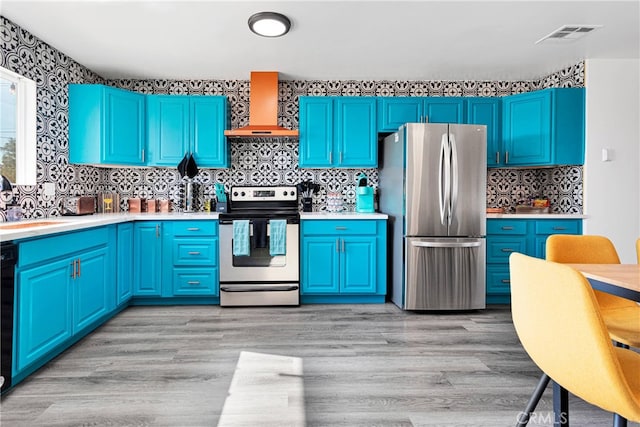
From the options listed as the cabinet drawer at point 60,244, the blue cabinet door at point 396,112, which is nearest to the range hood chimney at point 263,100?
the blue cabinet door at point 396,112

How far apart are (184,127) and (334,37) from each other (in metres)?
1.84

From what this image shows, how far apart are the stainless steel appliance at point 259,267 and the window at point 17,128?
5.25 feet

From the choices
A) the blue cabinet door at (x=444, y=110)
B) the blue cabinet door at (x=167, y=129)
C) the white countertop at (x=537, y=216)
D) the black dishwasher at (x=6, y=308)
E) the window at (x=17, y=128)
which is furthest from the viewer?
the blue cabinet door at (x=444, y=110)

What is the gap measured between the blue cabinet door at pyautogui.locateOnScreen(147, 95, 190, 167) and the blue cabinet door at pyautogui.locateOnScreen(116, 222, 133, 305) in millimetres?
835

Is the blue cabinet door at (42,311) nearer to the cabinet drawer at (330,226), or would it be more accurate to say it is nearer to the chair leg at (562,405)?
the cabinet drawer at (330,226)

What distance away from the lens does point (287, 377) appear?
219 cm

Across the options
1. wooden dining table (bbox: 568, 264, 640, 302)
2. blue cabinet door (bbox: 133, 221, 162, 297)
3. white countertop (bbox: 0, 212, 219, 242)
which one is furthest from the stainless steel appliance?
wooden dining table (bbox: 568, 264, 640, 302)

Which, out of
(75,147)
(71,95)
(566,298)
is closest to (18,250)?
(75,147)

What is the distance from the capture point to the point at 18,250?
202 centimetres

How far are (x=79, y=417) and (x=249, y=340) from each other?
1.16m

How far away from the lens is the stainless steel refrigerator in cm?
344

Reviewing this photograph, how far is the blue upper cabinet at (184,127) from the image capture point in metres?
3.99

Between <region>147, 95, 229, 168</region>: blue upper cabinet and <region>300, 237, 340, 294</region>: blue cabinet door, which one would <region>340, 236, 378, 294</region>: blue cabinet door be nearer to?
<region>300, 237, 340, 294</region>: blue cabinet door

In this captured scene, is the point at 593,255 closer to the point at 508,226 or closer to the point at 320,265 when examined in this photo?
the point at 508,226
